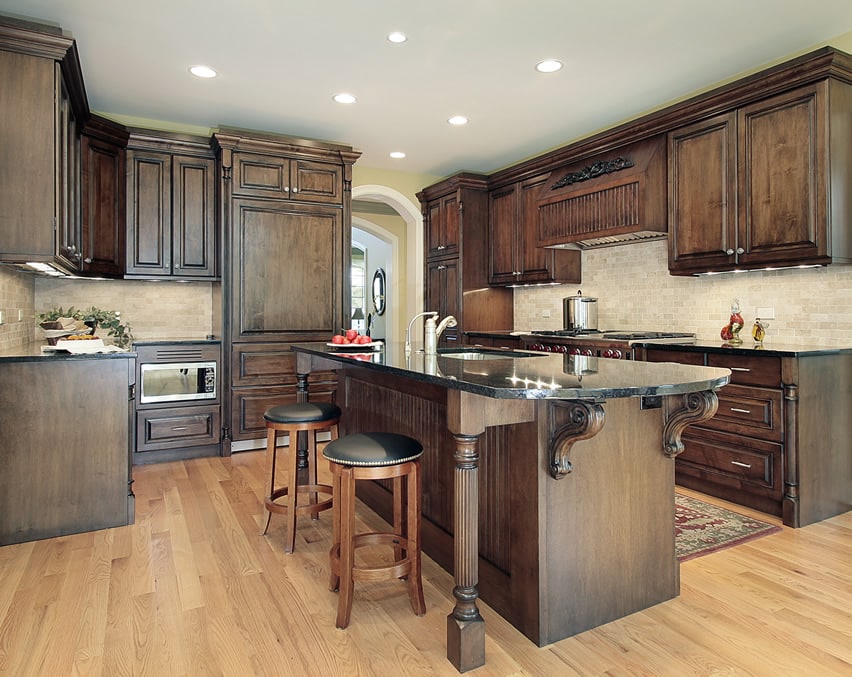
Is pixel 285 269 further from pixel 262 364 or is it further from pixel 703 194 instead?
pixel 703 194

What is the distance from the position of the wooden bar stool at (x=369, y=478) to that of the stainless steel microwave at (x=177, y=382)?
280 cm

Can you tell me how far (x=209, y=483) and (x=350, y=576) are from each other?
215 cm

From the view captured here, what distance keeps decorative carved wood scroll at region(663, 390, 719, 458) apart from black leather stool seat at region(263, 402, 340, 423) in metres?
1.60

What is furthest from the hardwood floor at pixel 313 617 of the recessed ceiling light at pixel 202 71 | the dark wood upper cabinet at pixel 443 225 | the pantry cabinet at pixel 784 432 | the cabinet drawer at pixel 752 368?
the dark wood upper cabinet at pixel 443 225

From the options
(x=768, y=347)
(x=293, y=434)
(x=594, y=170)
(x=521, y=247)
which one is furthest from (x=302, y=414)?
(x=521, y=247)

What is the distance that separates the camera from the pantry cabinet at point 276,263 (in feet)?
15.2

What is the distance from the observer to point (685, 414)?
202cm

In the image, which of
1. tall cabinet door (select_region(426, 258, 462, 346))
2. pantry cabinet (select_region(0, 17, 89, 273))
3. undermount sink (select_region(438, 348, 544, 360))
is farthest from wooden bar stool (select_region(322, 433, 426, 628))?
tall cabinet door (select_region(426, 258, 462, 346))

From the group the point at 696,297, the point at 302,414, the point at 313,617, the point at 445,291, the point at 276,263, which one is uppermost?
the point at 276,263

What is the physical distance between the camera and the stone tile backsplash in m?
3.47

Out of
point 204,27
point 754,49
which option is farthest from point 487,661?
point 754,49

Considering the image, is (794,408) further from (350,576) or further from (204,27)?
(204,27)

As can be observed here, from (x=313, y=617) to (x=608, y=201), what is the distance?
3.84 meters

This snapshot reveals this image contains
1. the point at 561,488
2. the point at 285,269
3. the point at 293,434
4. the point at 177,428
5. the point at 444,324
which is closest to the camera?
the point at 561,488
